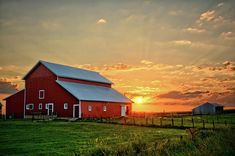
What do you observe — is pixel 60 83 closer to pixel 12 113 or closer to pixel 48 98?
pixel 48 98

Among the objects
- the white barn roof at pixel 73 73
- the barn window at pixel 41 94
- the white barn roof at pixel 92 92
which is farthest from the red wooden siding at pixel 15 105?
the white barn roof at pixel 92 92

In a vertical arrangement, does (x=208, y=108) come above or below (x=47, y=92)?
below

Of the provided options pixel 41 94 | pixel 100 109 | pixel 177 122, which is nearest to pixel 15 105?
pixel 41 94

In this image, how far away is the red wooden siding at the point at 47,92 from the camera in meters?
52.3

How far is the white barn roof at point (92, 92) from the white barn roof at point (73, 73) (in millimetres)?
1528

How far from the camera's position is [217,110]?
99.2m

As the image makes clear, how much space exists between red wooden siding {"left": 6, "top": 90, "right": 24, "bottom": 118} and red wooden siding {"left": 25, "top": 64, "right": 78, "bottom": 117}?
4.95 ft

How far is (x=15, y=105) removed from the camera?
5903cm

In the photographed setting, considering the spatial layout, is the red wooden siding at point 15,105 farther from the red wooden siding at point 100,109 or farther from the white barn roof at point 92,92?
the red wooden siding at point 100,109

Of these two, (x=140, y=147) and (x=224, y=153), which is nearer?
(x=224, y=153)

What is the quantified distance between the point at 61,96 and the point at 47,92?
355cm

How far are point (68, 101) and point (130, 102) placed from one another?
20177 mm

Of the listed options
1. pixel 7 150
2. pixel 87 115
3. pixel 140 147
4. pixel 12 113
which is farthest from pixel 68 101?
pixel 140 147

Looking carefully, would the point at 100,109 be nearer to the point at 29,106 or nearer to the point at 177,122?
the point at 29,106
